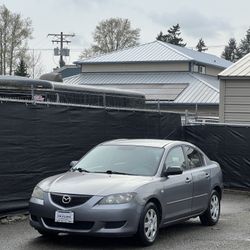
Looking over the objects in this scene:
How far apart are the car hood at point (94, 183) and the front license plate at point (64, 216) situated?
0.97 feet

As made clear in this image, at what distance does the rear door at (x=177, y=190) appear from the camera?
8844 millimetres

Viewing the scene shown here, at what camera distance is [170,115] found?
53.9ft

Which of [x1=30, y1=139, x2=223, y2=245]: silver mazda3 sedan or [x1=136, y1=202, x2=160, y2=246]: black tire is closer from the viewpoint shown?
[x1=30, y1=139, x2=223, y2=245]: silver mazda3 sedan

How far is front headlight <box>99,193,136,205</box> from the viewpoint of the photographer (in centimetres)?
784

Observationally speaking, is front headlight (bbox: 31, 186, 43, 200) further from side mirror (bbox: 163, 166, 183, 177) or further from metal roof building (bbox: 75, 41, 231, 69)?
metal roof building (bbox: 75, 41, 231, 69)

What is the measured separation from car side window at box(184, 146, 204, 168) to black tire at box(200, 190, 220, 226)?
0.61 m

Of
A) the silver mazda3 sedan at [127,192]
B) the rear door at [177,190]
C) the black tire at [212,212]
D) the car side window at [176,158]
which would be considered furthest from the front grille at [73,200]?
the black tire at [212,212]

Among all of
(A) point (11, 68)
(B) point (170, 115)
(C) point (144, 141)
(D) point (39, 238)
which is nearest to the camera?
(D) point (39, 238)

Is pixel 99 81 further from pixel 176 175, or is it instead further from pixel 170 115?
pixel 176 175

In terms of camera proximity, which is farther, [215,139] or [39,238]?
[215,139]

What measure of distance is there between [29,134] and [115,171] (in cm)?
271

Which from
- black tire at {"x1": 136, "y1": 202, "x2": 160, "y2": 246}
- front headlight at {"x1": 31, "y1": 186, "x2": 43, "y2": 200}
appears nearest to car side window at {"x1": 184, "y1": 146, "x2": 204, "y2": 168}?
black tire at {"x1": 136, "y1": 202, "x2": 160, "y2": 246}

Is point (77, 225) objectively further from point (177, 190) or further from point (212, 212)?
point (212, 212)

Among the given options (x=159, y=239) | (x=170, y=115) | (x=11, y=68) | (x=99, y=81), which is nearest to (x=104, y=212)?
(x=159, y=239)
